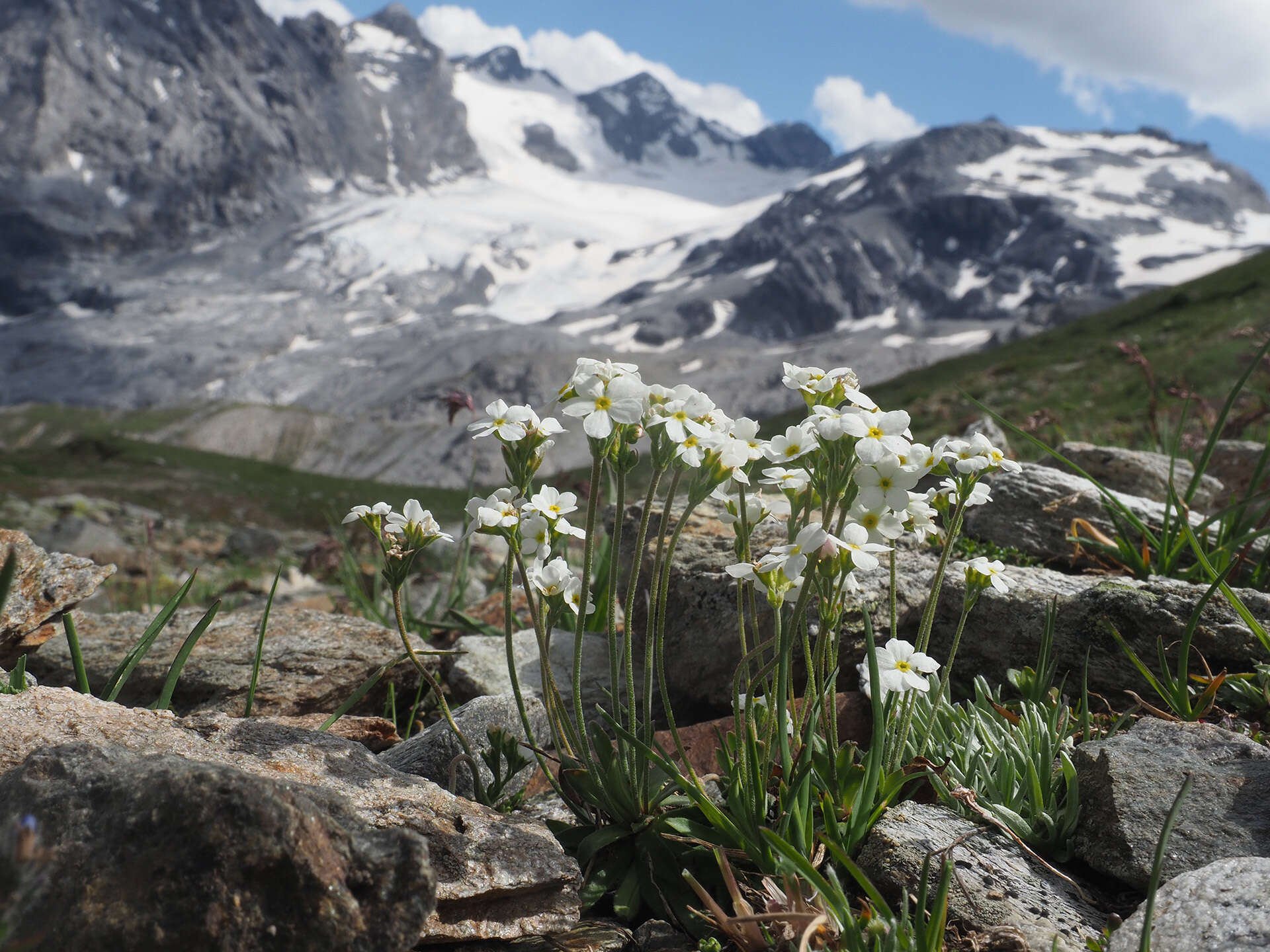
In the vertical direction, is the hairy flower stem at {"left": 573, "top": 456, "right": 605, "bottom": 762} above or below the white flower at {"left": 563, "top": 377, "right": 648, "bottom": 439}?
below

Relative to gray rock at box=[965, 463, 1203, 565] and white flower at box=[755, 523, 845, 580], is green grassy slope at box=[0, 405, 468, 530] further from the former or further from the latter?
white flower at box=[755, 523, 845, 580]

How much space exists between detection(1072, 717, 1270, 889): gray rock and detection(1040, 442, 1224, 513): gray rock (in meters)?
3.52

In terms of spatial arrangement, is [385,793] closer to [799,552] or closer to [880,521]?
[799,552]

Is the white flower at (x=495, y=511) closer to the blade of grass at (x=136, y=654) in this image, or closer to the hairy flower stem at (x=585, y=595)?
the hairy flower stem at (x=585, y=595)

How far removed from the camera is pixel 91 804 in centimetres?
225

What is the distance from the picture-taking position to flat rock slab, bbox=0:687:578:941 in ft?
8.65

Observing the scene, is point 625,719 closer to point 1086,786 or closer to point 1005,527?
point 1086,786

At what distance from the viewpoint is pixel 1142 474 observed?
6.50 metres

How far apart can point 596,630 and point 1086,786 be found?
3217 mm

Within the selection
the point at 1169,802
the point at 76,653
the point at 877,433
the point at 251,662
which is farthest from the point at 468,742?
the point at 1169,802

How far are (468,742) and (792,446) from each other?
6.56 ft

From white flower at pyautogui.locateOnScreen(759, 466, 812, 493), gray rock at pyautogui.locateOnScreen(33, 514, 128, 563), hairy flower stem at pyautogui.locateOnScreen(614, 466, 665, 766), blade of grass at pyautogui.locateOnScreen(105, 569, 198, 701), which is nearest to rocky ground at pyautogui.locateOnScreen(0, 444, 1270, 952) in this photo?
blade of grass at pyautogui.locateOnScreen(105, 569, 198, 701)

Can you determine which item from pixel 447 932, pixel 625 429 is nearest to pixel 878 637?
pixel 625 429

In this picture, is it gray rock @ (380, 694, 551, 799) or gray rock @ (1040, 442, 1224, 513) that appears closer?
gray rock @ (380, 694, 551, 799)
